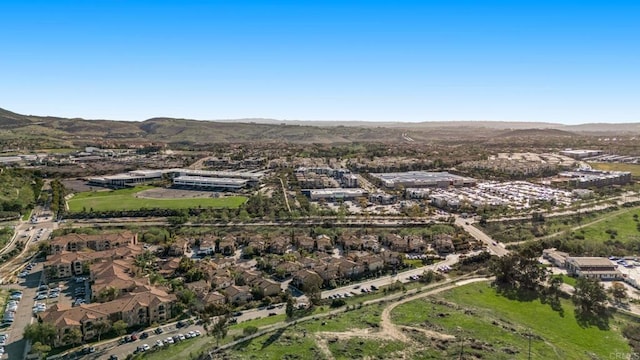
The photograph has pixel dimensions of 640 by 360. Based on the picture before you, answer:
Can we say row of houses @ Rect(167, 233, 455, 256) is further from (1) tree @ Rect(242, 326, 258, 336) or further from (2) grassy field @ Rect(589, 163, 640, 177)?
(2) grassy field @ Rect(589, 163, 640, 177)

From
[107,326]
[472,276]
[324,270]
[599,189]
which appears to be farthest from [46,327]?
[599,189]

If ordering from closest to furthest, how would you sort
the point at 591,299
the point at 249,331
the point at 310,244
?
the point at 249,331 → the point at 591,299 → the point at 310,244

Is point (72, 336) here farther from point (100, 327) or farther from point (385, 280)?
point (385, 280)

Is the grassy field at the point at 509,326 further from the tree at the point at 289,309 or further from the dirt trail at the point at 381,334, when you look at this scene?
the tree at the point at 289,309

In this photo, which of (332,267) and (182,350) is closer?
(182,350)

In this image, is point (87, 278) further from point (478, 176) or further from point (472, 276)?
point (478, 176)

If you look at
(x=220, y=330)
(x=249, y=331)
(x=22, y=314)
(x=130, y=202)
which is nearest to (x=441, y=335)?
(x=249, y=331)
